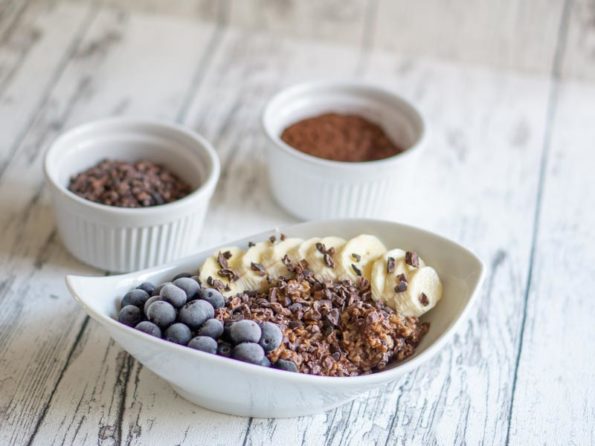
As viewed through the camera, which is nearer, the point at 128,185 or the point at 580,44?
the point at 128,185

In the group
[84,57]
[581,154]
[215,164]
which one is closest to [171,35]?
[84,57]

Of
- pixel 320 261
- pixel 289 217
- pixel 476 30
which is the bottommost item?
pixel 289 217

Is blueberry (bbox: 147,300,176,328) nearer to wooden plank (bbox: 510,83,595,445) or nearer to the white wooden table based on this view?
the white wooden table

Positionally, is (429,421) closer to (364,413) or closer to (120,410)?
(364,413)

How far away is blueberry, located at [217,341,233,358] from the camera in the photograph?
1.33m

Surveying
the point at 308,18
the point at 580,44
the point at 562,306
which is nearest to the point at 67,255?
the point at 562,306

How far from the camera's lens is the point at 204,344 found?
1313mm

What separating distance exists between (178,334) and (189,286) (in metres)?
0.11

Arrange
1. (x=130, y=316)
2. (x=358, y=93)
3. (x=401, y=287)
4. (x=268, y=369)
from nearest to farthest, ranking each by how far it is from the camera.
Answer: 1. (x=268, y=369)
2. (x=130, y=316)
3. (x=401, y=287)
4. (x=358, y=93)

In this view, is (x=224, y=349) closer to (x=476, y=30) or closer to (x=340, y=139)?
(x=340, y=139)

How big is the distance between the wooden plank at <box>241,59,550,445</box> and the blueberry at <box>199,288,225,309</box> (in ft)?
0.64

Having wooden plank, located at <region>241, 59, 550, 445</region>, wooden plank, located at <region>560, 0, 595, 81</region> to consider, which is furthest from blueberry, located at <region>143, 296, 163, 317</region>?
wooden plank, located at <region>560, 0, 595, 81</region>

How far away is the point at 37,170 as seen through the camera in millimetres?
1943

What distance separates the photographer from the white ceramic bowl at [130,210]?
1630 mm
